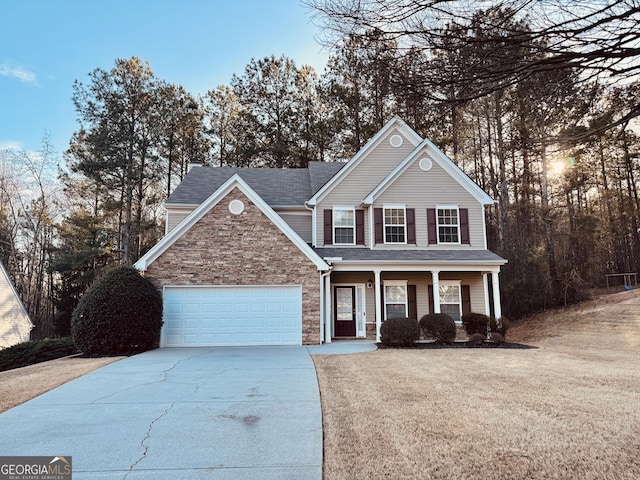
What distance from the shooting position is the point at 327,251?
15.8 meters

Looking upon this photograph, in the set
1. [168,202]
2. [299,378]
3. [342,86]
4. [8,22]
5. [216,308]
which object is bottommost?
[299,378]

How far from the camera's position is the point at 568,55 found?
12.4 ft

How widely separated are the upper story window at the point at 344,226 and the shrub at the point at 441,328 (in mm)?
4397

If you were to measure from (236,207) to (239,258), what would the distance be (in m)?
1.74

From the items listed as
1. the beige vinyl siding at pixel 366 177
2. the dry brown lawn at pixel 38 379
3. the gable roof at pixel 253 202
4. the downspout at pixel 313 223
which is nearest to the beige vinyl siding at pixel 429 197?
the beige vinyl siding at pixel 366 177

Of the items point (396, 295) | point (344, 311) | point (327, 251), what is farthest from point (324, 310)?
point (396, 295)

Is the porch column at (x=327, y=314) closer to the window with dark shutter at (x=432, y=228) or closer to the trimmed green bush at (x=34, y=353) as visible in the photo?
the window with dark shutter at (x=432, y=228)

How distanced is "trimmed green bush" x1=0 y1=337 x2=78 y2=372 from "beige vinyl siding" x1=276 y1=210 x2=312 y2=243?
30.4 ft

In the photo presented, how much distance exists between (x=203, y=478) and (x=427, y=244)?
1402 centimetres

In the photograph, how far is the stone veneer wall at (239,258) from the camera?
44.3 ft

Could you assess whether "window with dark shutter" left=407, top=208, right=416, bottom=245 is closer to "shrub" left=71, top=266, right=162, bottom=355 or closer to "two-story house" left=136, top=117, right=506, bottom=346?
"two-story house" left=136, top=117, right=506, bottom=346

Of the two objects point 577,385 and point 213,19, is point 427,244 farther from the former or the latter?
point 213,19

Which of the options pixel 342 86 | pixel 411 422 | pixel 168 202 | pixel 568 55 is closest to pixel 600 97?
pixel 568 55

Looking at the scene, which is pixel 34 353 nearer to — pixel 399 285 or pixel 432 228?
pixel 399 285
